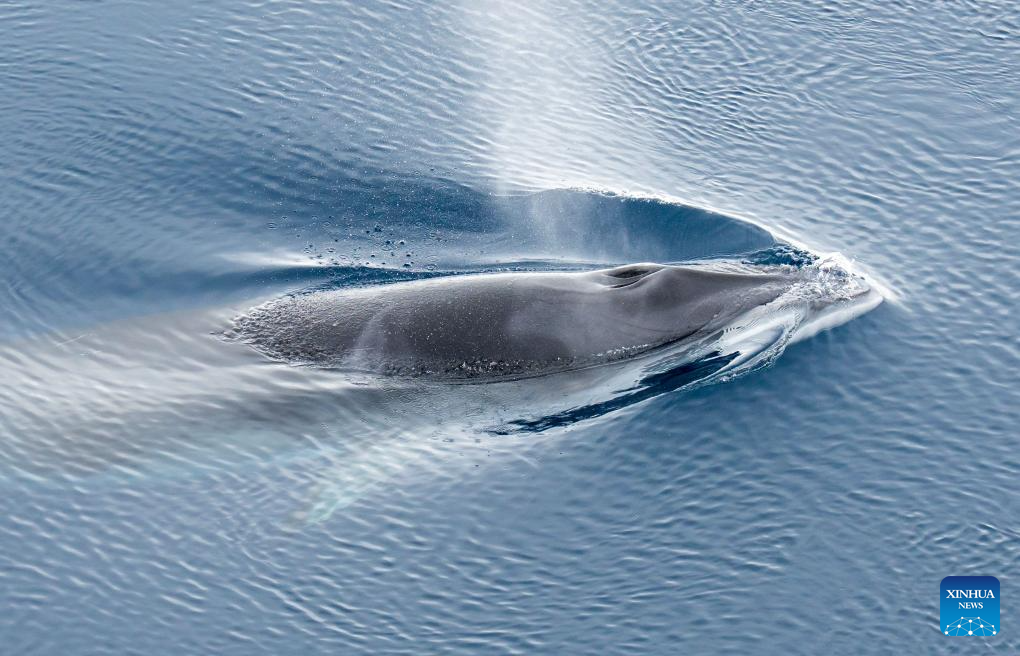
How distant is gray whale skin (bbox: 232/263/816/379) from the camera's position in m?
31.1

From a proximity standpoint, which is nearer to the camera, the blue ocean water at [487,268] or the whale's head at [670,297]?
the blue ocean water at [487,268]

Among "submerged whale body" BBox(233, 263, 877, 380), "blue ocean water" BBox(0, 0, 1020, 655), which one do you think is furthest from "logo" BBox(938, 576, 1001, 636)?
"submerged whale body" BBox(233, 263, 877, 380)

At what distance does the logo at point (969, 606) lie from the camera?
26141 millimetres

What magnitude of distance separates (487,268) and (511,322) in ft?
16.5

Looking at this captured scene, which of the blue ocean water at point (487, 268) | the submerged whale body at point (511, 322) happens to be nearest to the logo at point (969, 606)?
the blue ocean water at point (487, 268)

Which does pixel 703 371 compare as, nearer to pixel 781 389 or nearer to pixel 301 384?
pixel 781 389

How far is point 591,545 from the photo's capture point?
89.7 feet

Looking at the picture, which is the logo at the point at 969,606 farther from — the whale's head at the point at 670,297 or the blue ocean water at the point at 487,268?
the whale's head at the point at 670,297

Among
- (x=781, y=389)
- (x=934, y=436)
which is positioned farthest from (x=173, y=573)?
(x=934, y=436)

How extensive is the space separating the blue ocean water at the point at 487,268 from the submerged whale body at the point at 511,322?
0.94 meters

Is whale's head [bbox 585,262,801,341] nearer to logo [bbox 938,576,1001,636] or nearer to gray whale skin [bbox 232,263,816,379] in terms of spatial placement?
gray whale skin [bbox 232,263,816,379]

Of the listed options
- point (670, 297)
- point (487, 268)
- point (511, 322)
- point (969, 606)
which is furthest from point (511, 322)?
point (969, 606)

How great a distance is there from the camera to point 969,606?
87.1 ft

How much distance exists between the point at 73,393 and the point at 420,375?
29.0 feet
